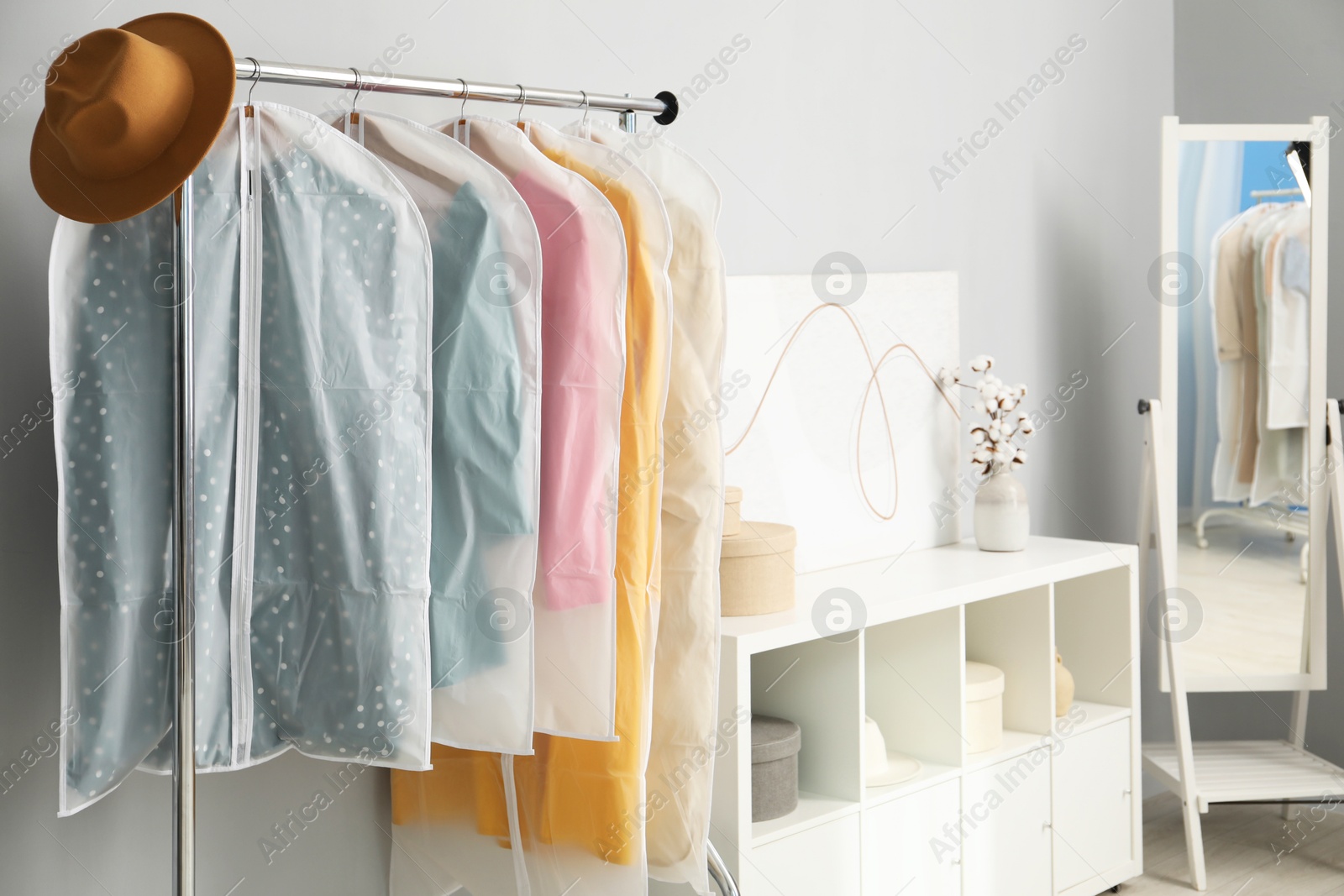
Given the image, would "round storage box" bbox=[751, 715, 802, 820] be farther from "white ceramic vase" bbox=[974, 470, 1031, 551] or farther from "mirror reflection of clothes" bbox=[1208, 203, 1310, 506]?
"mirror reflection of clothes" bbox=[1208, 203, 1310, 506]

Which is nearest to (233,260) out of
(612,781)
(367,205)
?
(367,205)

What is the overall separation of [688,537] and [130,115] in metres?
0.84

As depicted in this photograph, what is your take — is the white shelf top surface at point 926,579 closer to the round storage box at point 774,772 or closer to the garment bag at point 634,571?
the round storage box at point 774,772

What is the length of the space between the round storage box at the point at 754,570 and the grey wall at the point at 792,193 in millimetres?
635

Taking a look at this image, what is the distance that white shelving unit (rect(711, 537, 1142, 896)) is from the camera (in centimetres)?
196

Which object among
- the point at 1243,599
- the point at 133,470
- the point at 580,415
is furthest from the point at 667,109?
the point at 1243,599

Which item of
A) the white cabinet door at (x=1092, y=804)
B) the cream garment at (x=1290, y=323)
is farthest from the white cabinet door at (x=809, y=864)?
the cream garment at (x=1290, y=323)

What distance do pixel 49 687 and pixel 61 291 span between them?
23.5 inches

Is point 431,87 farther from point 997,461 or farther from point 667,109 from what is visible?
point 997,461

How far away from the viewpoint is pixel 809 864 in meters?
1.99

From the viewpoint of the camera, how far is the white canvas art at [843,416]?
2350 mm

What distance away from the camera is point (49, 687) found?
152 cm

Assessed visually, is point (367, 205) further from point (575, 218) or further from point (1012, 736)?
point (1012, 736)

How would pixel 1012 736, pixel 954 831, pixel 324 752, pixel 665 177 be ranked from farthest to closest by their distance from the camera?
pixel 1012 736 → pixel 954 831 → pixel 665 177 → pixel 324 752
